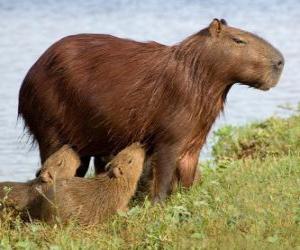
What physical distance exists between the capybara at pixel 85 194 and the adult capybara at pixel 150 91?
0.20 m

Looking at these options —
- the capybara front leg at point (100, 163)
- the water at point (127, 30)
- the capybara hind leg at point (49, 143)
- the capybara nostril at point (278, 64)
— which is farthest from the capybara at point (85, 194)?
the water at point (127, 30)

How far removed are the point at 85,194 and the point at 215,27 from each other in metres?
1.43

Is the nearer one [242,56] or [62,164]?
[62,164]

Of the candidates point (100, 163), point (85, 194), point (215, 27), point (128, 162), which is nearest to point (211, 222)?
point (85, 194)

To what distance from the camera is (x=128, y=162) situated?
7.39m

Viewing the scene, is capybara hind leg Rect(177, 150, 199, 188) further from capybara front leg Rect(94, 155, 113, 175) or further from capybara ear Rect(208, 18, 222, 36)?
capybara ear Rect(208, 18, 222, 36)

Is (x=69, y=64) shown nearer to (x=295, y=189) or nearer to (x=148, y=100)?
(x=148, y=100)

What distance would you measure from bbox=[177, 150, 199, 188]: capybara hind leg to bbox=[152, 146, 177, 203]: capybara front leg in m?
0.11

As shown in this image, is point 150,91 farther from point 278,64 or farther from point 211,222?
point 211,222

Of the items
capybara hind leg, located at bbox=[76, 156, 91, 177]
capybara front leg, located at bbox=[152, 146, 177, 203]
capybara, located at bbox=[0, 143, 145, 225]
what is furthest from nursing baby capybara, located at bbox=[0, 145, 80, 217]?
capybara front leg, located at bbox=[152, 146, 177, 203]

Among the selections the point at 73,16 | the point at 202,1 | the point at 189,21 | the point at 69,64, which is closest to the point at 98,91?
the point at 69,64

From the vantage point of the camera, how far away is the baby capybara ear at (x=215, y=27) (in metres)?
7.52

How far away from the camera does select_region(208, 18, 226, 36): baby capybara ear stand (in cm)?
752

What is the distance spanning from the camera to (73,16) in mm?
23078
